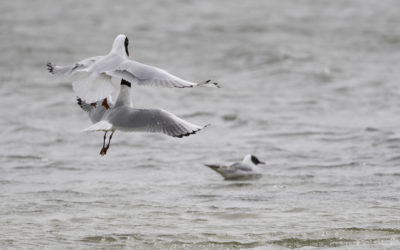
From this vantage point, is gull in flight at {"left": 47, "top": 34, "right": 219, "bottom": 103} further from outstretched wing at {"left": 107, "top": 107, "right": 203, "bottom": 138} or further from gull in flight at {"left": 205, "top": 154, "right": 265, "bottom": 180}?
gull in flight at {"left": 205, "top": 154, "right": 265, "bottom": 180}

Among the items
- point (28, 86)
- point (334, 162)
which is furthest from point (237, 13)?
point (334, 162)

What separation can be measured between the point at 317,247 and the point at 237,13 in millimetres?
16683

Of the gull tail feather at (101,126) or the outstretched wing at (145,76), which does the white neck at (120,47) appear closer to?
the outstretched wing at (145,76)

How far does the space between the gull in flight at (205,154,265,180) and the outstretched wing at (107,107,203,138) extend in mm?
1992

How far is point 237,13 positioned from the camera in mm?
22953

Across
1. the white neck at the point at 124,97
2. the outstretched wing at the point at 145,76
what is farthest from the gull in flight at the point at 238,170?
the outstretched wing at the point at 145,76

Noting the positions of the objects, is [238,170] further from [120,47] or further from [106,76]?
[106,76]

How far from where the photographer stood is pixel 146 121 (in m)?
7.69

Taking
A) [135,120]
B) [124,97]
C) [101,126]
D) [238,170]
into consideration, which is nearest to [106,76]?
[101,126]

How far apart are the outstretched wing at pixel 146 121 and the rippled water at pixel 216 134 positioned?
809 mm

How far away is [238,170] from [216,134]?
2622 millimetres

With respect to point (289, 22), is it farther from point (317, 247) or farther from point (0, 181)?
point (317, 247)

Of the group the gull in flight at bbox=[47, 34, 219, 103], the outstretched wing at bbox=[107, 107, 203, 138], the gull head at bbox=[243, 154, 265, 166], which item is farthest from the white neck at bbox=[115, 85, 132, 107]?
the gull head at bbox=[243, 154, 265, 166]

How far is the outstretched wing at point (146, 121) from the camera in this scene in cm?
750
